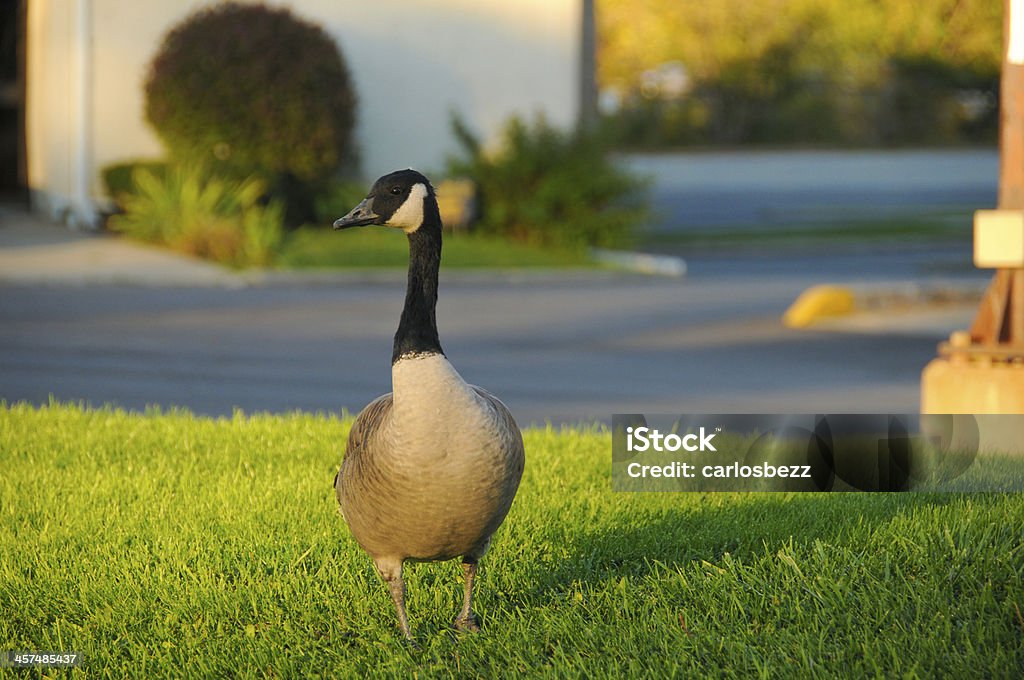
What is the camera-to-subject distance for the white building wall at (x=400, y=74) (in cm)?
2577

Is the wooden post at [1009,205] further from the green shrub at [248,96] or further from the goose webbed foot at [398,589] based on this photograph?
the green shrub at [248,96]

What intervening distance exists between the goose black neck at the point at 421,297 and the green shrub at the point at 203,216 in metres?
17.4

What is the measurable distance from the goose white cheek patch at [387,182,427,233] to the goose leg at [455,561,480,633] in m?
1.23

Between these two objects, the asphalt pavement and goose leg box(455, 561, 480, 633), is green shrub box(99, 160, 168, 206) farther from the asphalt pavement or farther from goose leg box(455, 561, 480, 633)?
goose leg box(455, 561, 480, 633)

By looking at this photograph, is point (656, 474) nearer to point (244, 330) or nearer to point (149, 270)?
point (244, 330)

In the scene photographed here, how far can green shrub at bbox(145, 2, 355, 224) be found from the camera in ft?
79.2

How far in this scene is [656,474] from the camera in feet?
27.2

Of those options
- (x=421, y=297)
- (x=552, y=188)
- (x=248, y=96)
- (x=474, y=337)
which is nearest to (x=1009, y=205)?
(x=421, y=297)

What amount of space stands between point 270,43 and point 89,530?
18441 millimetres

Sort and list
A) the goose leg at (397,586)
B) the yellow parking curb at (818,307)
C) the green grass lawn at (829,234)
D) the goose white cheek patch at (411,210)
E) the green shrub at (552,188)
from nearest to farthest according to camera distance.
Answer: the goose white cheek patch at (411,210)
the goose leg at (397,586)
the yellow parking curb at (818,307)
the green shrub at (552,188)
the green grass lawn at (829,234)

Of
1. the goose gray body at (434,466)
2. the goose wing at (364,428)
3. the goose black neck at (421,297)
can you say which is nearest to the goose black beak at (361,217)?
the goose black neck at (421,297)

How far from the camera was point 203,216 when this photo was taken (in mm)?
23297

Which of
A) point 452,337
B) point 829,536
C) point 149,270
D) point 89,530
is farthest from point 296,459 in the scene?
point 149,270

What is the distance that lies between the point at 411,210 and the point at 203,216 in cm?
1874
